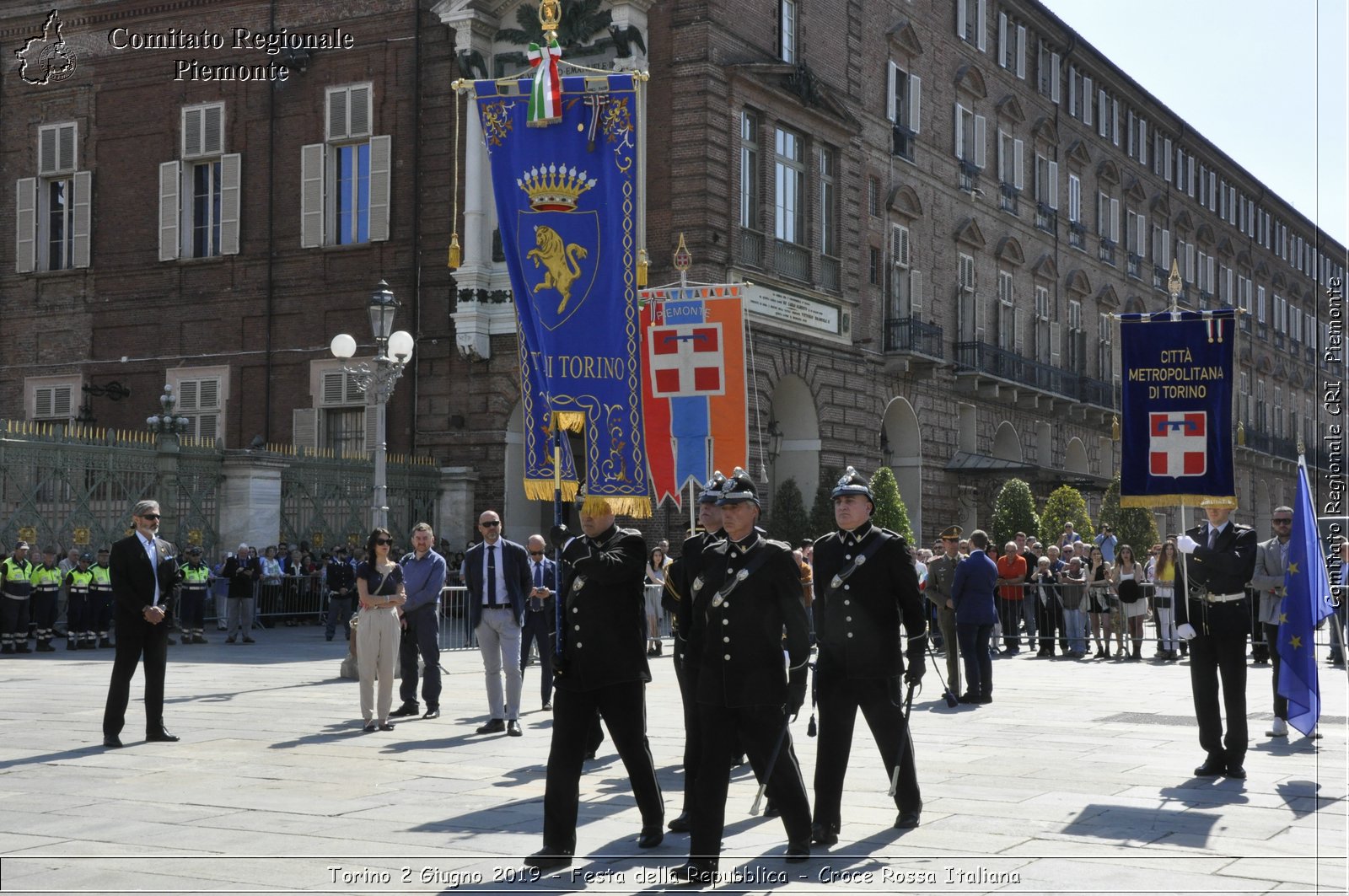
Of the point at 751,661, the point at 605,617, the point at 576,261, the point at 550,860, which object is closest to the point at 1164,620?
the point at 576,261

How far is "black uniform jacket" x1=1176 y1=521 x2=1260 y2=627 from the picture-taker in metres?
11.7

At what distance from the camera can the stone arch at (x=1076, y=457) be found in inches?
1900

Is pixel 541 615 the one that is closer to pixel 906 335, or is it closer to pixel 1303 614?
pixel 1303 614

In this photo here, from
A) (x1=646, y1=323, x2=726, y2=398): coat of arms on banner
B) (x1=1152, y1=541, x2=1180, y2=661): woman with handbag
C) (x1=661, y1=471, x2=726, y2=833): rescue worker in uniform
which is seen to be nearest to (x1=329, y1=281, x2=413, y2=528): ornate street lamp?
(x1=646, y1=323, x2=726, y2=398): coat of arms on banner

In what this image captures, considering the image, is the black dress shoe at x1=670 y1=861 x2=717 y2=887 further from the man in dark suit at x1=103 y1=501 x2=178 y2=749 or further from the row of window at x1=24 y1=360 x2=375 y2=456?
the row of window at x1=24 y1=360 x2=375 y2=456

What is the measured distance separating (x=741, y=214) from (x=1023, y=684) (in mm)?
13374

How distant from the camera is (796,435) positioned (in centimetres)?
3322

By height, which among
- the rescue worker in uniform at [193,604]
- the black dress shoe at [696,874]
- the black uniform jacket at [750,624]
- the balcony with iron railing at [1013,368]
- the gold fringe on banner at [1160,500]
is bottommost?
the black dress shoe at [696,874]

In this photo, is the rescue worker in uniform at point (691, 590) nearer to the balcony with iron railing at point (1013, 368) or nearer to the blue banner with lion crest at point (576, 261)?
the blue banner with lion crest at point (576, 261)

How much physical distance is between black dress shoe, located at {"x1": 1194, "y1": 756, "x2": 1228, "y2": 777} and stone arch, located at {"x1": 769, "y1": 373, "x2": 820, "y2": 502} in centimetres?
2162

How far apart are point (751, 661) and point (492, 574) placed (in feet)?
21.4

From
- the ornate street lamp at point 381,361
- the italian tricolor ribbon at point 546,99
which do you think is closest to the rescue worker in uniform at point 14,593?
the ornate street lamp at point 381,361

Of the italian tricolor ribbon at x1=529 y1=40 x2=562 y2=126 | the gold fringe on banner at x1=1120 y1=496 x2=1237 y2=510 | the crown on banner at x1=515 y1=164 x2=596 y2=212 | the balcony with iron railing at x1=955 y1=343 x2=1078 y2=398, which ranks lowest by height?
the gold fringe on banner at x1=1120 y1=496 x2=1237 y2=510

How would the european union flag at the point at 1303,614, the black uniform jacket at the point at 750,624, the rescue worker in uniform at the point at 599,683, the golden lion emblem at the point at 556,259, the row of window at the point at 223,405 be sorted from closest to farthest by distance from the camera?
1. the black uniform jacket at the point at 750,624
2. the rescue worker in uniform at the point at 599,683
3. the european union flag at the point at 1303,614
4. the golden lion emblem at the point at 556,259
5. the row of window at the point at 223,405
